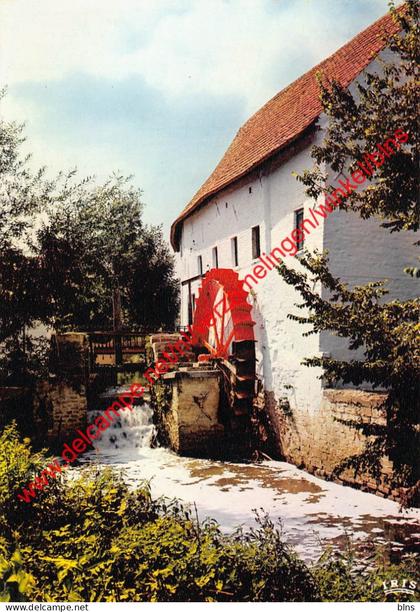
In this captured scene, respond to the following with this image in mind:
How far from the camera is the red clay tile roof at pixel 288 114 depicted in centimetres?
1048

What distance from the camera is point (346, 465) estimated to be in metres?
5.61

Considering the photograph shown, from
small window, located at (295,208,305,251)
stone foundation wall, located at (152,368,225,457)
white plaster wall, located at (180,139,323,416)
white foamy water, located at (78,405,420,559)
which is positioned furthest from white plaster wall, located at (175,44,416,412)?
white foamy water, located at (78,405,420,559)

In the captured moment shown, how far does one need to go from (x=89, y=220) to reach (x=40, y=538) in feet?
47.6

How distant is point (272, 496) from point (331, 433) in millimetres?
1494

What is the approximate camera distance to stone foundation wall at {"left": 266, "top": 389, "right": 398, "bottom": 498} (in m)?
8.38

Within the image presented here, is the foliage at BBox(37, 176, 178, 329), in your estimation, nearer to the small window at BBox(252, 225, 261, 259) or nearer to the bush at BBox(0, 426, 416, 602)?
the small window at BBox(252, 225, 261, 259)

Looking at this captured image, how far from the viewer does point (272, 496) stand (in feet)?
29.4

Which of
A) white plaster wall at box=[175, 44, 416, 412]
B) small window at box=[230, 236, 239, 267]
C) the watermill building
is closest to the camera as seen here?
the watermill building

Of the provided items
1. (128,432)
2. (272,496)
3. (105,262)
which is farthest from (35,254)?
(105,262)

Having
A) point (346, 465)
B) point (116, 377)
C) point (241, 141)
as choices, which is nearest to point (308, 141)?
point (241, 141)

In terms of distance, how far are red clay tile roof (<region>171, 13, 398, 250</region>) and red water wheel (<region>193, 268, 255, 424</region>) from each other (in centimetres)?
248

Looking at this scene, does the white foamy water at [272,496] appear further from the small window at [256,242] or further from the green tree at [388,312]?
the small window at [256,242]

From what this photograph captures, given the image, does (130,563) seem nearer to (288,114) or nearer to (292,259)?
(292,259)

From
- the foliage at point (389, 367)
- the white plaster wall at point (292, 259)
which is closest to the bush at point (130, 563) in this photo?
Answer: the foliage at point (389, 367)
